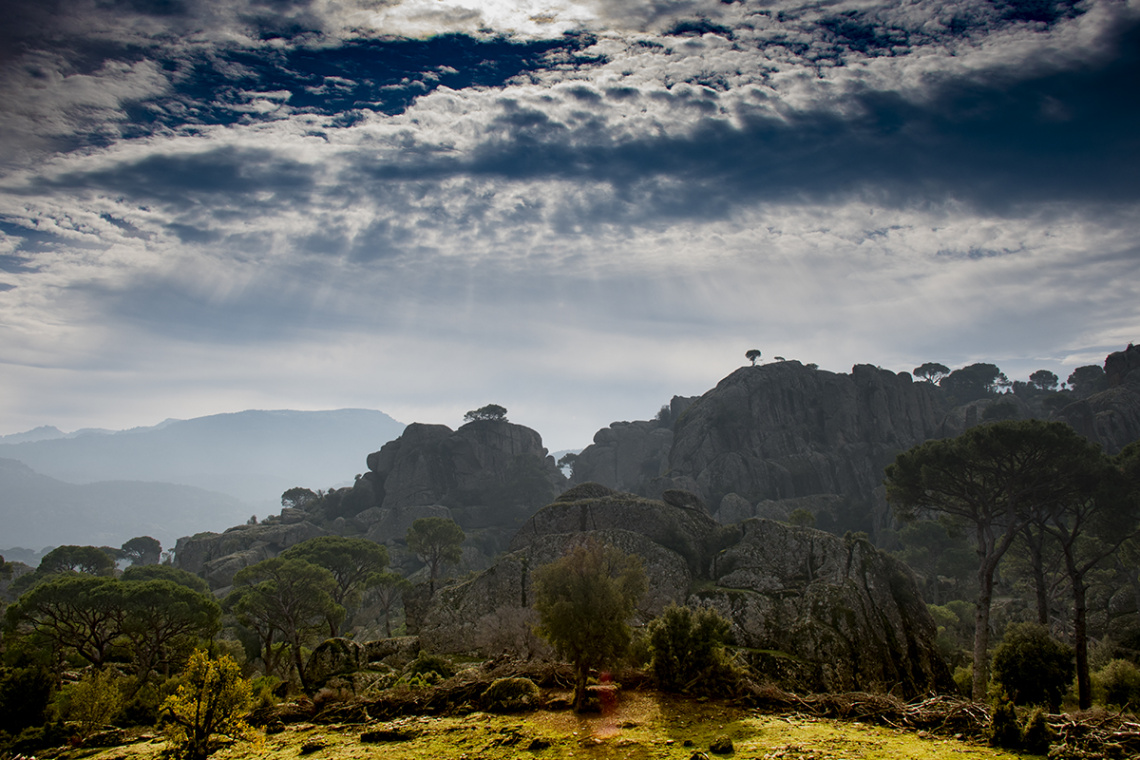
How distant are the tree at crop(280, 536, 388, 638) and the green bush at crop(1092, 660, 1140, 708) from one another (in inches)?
2423

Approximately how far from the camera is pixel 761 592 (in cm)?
3731

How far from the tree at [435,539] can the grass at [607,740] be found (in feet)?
213

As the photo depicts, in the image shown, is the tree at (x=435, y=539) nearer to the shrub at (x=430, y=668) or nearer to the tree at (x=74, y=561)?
the tree at (x=74, y=561)

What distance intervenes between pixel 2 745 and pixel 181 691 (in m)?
8.34

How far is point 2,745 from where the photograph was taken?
1559cm

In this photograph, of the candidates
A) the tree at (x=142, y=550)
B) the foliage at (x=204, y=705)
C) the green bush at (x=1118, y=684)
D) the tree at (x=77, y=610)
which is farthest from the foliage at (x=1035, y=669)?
the tree at (x=142, y=550)

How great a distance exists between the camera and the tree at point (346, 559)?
62375 millimetres

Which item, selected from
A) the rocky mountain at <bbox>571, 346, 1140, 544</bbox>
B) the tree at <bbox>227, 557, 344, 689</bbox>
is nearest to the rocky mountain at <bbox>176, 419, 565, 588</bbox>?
the rocky mountain at <bbox>571, 346, 1140, 544</bbox>

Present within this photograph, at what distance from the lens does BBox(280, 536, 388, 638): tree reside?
6238cm

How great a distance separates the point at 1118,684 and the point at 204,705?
39.7 metres

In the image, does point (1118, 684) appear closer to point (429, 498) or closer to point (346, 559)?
point (346, 559)

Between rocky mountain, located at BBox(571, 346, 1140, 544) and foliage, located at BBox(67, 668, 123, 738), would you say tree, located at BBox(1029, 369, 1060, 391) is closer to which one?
rocky mountain, located at BBox(571, 346, 1140, 544)

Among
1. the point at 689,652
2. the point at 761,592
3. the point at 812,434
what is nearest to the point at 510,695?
the point at 689,652

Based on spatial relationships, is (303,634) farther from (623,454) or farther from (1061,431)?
(623,454)
